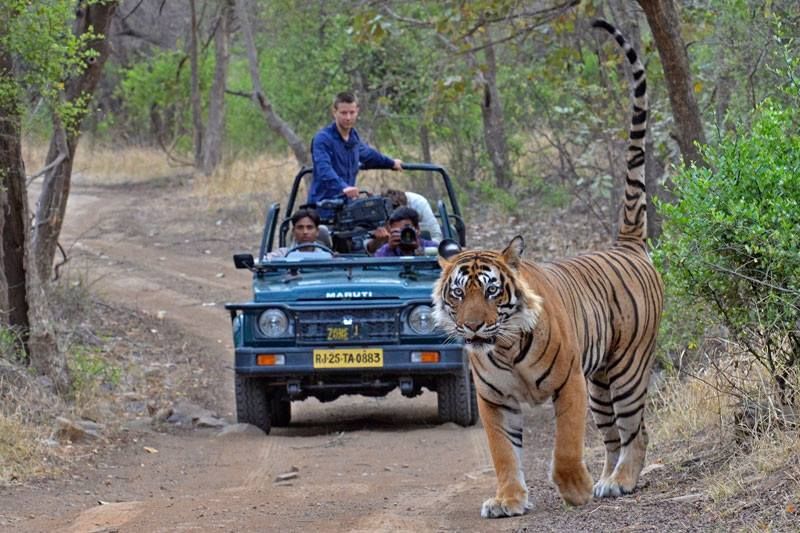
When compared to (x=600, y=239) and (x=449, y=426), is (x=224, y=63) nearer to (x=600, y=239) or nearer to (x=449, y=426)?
(x=600, y=239)

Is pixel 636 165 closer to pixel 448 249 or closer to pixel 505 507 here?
pixel 448 249

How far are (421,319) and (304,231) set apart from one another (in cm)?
130

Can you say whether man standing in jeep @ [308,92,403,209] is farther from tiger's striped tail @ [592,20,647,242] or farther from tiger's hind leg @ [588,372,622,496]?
tiger's hind leg @ [588,372,622,496]

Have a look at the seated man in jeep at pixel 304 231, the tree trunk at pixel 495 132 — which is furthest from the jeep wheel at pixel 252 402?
the tree trunk at pixel 495 132

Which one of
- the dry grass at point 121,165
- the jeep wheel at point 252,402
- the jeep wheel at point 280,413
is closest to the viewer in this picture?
the jeep wheel at point 252,402

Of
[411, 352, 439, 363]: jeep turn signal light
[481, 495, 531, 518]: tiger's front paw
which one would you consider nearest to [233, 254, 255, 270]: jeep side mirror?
[411, 352, 439, 363]: jeep turn signal light

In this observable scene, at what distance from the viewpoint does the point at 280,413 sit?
1080 centimetres

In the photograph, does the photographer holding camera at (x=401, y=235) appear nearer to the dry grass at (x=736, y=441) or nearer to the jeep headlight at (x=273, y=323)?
the jeep headlight at (x=273, y=323)

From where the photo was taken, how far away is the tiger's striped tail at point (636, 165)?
7383 millimetres

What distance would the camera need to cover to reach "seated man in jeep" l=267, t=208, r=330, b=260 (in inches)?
406

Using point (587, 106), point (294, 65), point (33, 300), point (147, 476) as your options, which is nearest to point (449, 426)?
point (147, 476)

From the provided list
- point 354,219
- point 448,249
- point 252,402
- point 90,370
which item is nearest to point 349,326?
point 252,402

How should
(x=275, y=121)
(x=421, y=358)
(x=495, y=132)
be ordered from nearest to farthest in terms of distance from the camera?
(x=421, y=358) → (x=495, y=132) → (x=275, y=121)

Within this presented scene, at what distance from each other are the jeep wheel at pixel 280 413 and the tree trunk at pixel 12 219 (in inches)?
77.6
